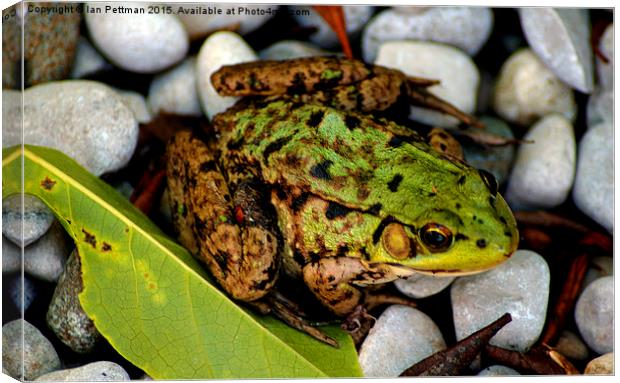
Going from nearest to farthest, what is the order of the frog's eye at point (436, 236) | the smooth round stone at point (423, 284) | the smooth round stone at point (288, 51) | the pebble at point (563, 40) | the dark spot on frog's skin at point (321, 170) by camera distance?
the frog's eye at point (436, 236)
the dark spot on frog's skin at point (321, 170)
the smooth round stone at point (423, 284)
the pebble at point (563, 40)
the smooth round stone at point (288, 51)

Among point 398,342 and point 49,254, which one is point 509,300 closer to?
point 398,342

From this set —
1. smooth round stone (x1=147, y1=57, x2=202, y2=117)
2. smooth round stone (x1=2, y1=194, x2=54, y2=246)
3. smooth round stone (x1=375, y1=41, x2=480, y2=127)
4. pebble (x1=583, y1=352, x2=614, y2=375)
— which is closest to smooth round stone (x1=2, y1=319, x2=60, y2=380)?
smooth round stone (x1=2, y1=194, x2=54, y2=246)

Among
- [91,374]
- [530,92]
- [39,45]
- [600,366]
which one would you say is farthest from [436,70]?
[91,374]

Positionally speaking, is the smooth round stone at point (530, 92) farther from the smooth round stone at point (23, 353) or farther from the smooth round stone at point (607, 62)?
the smooth round stone at point (23, 353)

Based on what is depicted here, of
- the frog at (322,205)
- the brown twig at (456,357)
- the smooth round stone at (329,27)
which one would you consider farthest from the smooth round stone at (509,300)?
the smooth round stone at (329,27)

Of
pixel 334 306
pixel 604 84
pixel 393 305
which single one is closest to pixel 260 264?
pixel 334 306

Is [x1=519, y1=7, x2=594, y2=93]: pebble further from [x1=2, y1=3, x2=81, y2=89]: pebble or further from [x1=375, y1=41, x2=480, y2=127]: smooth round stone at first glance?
[x1=2, y1=3, x2=81, y2=89]: pebble
